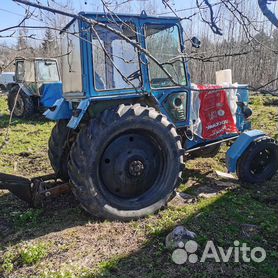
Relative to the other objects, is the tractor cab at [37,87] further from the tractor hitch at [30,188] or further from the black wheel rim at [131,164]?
the black wheel rim at [131,164]

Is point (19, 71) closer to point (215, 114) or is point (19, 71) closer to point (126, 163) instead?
point (215, 114)

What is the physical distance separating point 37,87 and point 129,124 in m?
8.77

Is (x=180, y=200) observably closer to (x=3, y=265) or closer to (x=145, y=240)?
(x=145, y=240)

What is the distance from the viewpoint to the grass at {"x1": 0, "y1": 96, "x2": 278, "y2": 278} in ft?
10.5

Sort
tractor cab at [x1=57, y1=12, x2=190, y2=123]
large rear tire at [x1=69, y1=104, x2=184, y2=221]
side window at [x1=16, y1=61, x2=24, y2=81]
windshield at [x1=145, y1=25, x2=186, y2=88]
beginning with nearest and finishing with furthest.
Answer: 1. large rear tire at [x1=69, y1=104, x2=184, y2=221]
2. tractor cab at [x1=57, y1=12, x2=190, y2=123]
3. windshield at [x1=145, y1=25, x2=186, y2=88]
4. side window at [x1=16, y1=61, x2=24, y2=81]

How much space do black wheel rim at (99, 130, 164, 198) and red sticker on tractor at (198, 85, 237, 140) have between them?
1.11 metres

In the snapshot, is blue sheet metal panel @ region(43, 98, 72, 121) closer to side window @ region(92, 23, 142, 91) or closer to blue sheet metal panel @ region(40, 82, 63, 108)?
side window @ region(92, 23, 142, 91)

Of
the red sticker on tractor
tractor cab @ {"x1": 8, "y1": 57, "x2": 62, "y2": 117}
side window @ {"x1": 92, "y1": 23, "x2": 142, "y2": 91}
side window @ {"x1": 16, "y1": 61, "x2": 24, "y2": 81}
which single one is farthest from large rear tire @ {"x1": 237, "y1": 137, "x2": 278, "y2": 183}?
side window @ {"x1": 16, "y1": 61, "x2": 24, "y2": 81}

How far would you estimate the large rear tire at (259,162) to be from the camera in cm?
505

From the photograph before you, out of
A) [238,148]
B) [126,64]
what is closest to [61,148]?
[126,64]

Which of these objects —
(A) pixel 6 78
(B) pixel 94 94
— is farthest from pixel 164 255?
(A) pixel 6 78

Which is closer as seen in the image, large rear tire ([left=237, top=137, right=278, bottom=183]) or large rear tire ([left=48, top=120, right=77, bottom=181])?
large rear tire ([left=48, top=120, right=77, bottom=181])

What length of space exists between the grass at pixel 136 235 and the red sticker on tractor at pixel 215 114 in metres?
0.75

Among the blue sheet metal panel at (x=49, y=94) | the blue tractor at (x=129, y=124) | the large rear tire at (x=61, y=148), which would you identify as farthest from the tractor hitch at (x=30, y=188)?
the blue sheet metal panel at (x=49, y=94)
